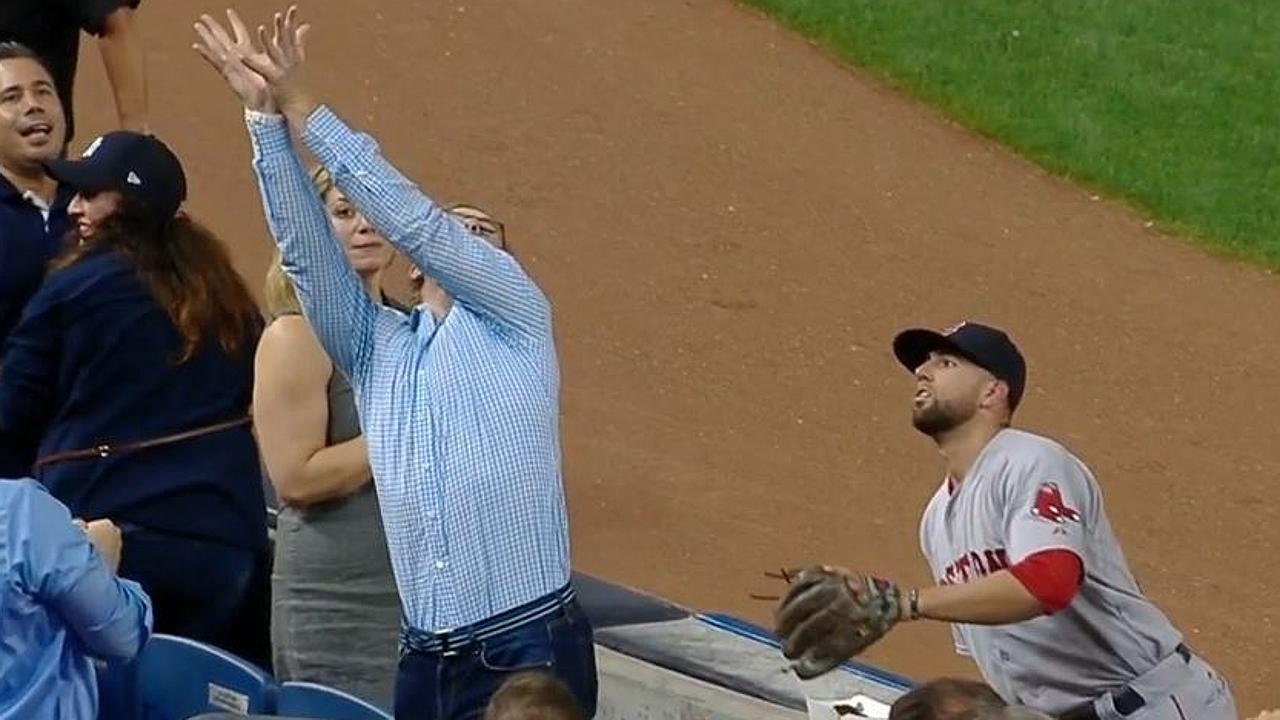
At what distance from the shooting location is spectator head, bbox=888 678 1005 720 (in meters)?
3.49

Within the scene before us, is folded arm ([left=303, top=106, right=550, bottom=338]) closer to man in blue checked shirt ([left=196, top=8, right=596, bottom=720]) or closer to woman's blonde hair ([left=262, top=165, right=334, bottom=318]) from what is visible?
man in blue checked shirt ([left=196, top=8, right=596, bottom=720])

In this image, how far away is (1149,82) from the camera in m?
12.4

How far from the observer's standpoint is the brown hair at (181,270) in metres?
4.93

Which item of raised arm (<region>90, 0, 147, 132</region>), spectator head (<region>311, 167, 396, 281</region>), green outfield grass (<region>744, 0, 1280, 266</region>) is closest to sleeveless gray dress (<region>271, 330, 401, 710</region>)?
spectator head (<region>311, 167, 396, 281</region>)

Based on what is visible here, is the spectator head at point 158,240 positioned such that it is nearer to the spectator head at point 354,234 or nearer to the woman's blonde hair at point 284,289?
the woman's blonde hair at point 284,289

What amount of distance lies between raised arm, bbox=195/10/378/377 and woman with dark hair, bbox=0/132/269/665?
825mm

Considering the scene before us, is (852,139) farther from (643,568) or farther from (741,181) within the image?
(643,568)

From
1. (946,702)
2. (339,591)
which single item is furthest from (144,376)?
(946,702)

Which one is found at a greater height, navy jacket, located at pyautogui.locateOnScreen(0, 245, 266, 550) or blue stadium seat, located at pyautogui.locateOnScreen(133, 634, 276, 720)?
navy jacket, located at pyautogui.locateOnScreen(0, 245, 266, 550)

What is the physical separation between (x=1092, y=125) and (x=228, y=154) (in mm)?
4456

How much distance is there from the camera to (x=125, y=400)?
495cm

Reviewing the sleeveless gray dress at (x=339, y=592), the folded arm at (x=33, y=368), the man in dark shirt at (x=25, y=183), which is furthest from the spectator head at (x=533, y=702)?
the man in dark shirt at (x=25, y=183)

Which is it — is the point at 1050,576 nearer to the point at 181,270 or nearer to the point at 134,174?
the point at 181,270

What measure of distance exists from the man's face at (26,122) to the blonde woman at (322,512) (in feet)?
3.89
